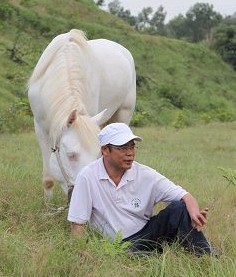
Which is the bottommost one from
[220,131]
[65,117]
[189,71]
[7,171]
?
[189,71]

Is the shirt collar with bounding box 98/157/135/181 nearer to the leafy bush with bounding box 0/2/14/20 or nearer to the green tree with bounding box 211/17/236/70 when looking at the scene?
the leafy bush with bounding box 0/2/14/20

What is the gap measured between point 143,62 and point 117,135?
89.9 feet

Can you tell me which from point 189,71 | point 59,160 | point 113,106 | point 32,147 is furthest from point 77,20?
point 59,160

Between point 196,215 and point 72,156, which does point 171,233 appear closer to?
point 196,215

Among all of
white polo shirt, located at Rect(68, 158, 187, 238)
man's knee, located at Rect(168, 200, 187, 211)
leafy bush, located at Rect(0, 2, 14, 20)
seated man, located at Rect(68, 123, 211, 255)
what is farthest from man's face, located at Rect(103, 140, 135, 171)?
leafy bush, located at Rect(0, 2, 14, 20)

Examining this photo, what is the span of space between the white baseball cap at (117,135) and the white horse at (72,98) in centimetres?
73

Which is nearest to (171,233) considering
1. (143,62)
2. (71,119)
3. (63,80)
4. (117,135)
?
(117,135)

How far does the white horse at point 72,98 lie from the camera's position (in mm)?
4617

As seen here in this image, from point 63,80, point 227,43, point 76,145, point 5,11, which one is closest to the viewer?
point 76,145

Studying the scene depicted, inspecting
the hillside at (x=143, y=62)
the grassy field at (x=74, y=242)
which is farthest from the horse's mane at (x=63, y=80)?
the hillside at (x=143, y=62)

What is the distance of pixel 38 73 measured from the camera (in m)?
5.54

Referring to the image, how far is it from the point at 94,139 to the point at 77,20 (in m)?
27.0

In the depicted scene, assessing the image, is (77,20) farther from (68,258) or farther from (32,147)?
(68,258)

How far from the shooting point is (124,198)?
3832 mm
